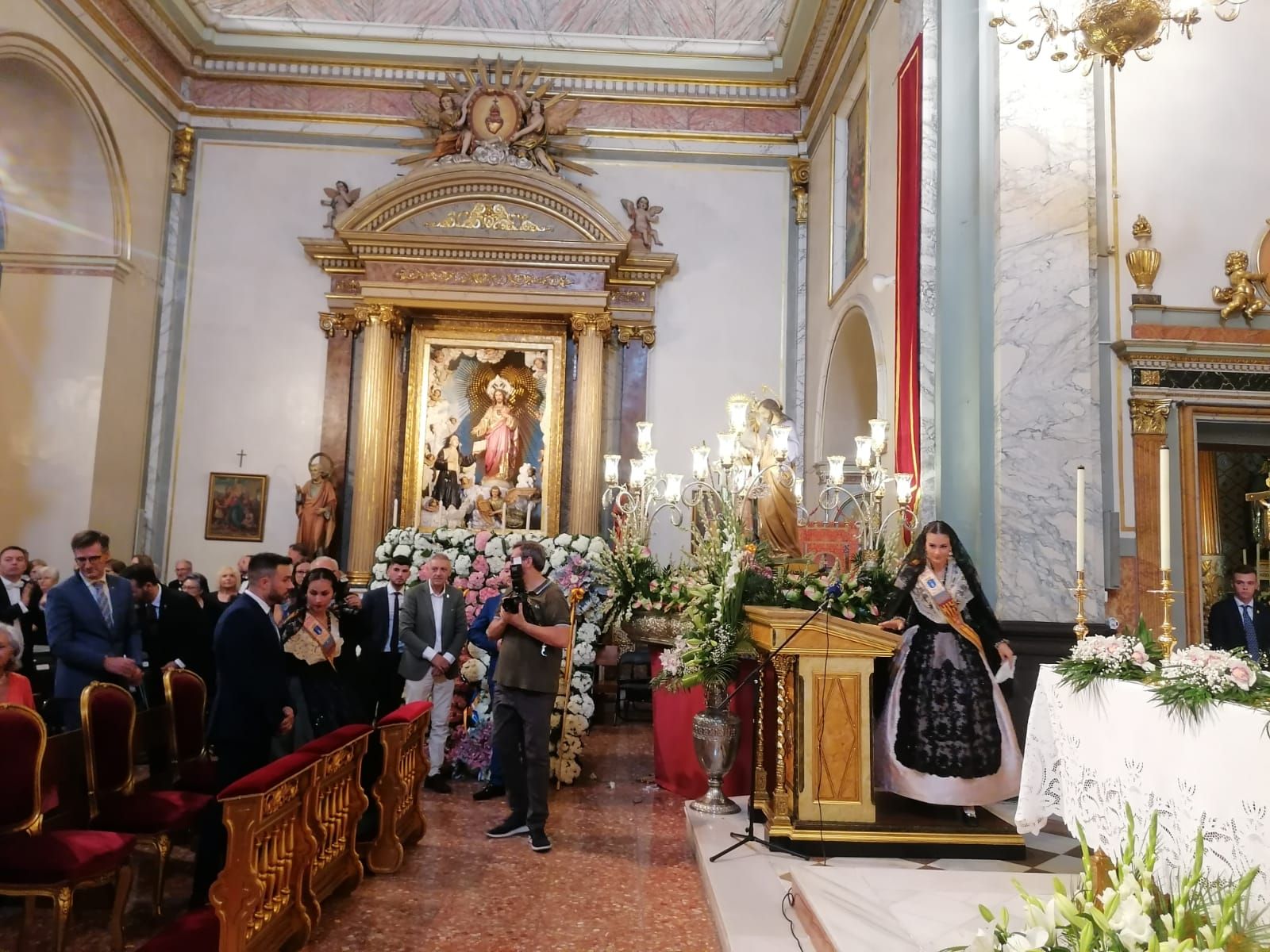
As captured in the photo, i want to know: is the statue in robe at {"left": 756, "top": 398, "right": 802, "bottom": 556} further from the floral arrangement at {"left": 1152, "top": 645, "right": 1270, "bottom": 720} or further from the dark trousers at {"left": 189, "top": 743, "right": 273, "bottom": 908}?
the floral arrangement at {"left": 1152, "top": 645, "right": 1270, "bottom": 720}

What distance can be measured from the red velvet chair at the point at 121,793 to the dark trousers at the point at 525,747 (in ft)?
5.21

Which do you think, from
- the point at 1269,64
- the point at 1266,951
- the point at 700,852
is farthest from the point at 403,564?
the point at 1269,64

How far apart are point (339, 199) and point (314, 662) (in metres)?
8.22

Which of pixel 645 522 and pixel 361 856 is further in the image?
pixel 645 522

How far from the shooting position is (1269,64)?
681 cm

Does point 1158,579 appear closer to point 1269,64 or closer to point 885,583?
point 885,583

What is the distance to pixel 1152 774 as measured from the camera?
103 inches

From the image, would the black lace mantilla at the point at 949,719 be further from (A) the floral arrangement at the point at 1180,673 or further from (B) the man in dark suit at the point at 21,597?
(B) the man in dark suit at the point at 21,597

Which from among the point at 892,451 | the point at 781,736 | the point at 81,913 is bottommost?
the point at 81,913

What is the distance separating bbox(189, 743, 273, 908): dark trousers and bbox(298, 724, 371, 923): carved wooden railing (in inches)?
9.8

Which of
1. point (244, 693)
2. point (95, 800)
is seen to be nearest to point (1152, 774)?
point (244, 693)

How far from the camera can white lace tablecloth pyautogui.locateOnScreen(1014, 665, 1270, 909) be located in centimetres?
224

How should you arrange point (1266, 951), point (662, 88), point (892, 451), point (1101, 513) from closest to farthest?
point (1266, 951) < point (1101, 513) < point (892, 451) < point (662, 88)

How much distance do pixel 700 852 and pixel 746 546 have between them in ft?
5.82
